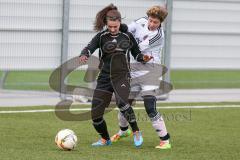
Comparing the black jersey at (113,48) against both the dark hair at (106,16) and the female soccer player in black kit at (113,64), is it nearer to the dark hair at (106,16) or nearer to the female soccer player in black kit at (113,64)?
the female soccer player in black kit at (113,64)

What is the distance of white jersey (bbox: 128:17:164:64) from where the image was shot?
33.7 feet

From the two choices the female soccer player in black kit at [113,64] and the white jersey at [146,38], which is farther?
the white jersey at [146,38]

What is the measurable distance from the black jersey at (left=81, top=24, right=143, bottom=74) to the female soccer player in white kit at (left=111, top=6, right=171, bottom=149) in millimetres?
311

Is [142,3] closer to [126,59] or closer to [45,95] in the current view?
[45,95]

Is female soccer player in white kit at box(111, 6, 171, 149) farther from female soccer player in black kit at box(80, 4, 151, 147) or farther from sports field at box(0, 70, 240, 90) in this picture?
sports field at box(0, 70, 240, 90)

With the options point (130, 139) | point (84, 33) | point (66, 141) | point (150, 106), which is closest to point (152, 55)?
point (150, 106)

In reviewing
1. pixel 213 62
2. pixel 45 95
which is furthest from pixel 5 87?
pixel 213 62

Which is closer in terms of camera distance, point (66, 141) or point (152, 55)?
point (66, 141)

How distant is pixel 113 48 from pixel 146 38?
585 mm

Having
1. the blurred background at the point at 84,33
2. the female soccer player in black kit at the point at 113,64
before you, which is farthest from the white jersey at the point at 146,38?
the blurred background at the point at 84,33

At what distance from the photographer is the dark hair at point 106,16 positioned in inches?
387

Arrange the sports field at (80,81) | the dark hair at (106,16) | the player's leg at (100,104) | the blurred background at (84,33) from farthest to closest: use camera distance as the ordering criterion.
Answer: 1. the sports field at (80,81)
2. the blurred background at (84,33)
3. the player's leg at (100,104)
4. the dark hair at (106,16)

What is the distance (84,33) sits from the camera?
53.2 ft

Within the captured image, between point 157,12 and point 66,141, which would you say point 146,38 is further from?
point 66,141
